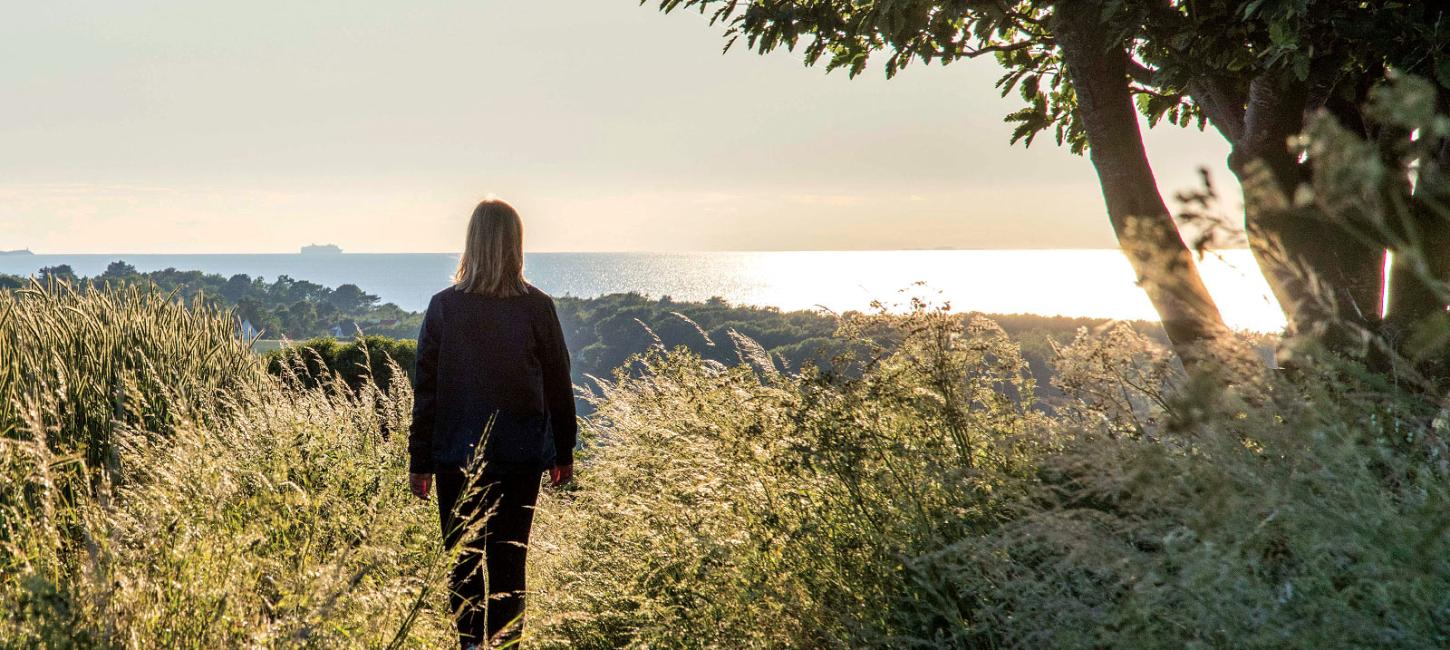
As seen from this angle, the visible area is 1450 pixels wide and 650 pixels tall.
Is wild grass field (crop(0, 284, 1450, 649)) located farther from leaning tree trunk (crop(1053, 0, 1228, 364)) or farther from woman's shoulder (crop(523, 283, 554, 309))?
leaning tree trunk (crop(1053, 0, 1228, 364))

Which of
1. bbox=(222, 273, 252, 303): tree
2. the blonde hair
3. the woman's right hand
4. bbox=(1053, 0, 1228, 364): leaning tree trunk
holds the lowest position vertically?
bbox=(222, 273, 252, 303): tree

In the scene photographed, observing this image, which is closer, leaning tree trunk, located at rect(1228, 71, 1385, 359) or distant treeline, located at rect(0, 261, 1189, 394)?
leaning tree trunk, located at rect(1228, 71, 1385, 359)

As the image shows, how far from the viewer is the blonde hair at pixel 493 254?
4.29 metres

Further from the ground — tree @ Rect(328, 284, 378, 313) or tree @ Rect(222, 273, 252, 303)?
tree @ Rect(222, 273, 252, 303)

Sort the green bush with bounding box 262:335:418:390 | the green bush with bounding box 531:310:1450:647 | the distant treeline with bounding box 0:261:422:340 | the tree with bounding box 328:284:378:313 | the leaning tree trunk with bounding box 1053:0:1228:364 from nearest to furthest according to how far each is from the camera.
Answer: the green bush with bounding box 531:310:1450:647 < the leaning tree trunk with bounding box 1053:0:1228:364 < the green bush with bounding box 262:335:418:390 < the distant treeline with bounding box 0:261:422:340 < the tree with bounding box 328:284:378:313

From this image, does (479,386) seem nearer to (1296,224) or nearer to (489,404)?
(489,404)

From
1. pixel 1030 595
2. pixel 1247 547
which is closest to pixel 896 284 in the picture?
pixel 1030 595

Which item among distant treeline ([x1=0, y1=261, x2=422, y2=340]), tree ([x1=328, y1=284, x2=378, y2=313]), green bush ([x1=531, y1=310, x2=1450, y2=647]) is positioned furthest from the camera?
tree ([x1=328, y1=284, x2=378, y2=313])

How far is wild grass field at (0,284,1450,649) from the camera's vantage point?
201 centimetres

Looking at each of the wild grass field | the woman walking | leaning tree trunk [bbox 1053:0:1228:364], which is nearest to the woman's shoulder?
the woman walking

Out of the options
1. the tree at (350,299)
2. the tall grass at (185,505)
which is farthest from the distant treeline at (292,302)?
the tall grass at (185,505)

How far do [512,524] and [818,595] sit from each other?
1.57m

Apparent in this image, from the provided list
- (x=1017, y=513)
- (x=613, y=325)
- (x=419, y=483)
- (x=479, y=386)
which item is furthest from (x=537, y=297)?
(x=613, y=325)

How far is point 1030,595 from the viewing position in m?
2.57
